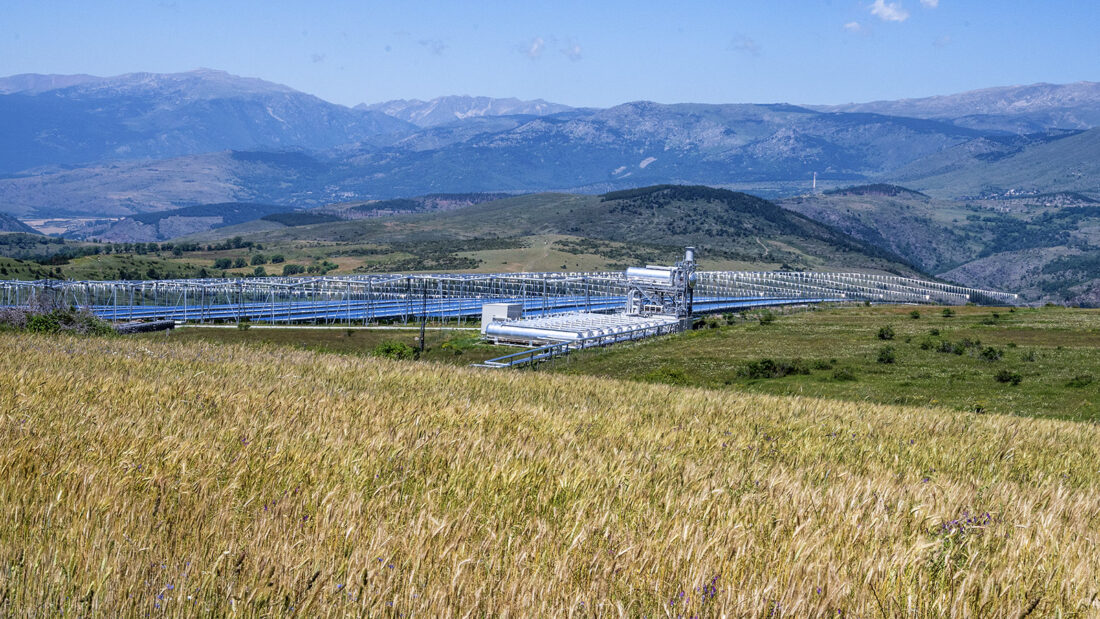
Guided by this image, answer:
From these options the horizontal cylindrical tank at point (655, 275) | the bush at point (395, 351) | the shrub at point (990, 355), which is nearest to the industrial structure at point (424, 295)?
the horizontal cylindrical tank at point (655, 275)

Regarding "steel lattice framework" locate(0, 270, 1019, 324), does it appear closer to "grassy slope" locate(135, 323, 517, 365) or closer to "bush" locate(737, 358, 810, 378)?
"grassy slope" locate(135, 323, 517, 365)

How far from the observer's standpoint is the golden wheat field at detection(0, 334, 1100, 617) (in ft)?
16.5

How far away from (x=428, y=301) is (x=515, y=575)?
110497mm

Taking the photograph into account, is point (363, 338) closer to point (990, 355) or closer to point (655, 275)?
point (655, 275)

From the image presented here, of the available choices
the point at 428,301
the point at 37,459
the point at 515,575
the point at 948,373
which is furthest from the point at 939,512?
the point at 428,301

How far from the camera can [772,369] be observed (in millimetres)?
49812

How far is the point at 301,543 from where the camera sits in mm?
5699

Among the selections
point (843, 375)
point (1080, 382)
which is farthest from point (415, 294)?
point (1080, 382)

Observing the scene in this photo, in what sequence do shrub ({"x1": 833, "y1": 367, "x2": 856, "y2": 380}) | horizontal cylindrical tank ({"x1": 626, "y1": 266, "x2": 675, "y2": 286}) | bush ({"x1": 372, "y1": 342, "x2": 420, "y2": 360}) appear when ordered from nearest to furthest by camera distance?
shrub ({"x1": 833, "y1": 367, "x2": 856, "y2": 380})
bush ({"x1": 372, "y1": 342, "x2": 420, "y2": 360})
horizontal cylindrical tank ({"x1": 626, "y1": 266, "x2": 675, "y2": 286})

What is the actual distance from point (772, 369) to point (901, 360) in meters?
7.63

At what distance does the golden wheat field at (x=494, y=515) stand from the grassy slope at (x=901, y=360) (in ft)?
74.6

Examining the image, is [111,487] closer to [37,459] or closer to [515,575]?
[37,459]

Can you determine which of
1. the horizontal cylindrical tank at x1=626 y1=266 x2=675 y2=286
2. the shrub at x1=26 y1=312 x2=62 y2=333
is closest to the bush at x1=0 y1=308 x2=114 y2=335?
the shrub at x1=26 y1=312 x2=62 y2=333

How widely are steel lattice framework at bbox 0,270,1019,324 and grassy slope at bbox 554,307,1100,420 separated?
78.4 feet
